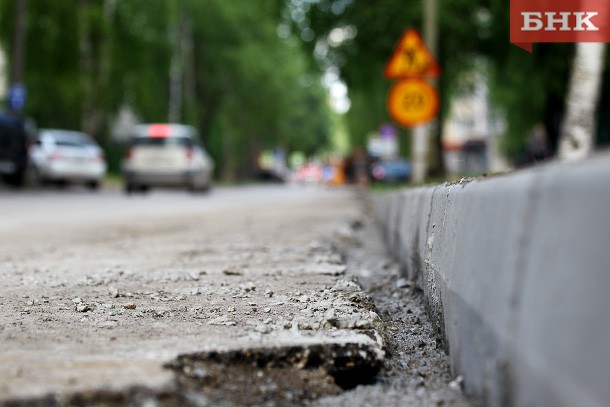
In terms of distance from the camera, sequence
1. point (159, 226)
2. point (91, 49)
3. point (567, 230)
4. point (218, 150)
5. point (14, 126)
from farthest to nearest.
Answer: point (218, 150), point (91, 49), point (14, 126), point (159, 226), point (567, 230)

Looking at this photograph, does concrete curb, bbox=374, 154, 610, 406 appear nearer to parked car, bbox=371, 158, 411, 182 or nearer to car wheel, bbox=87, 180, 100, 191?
car wheel, bbox=87, 180, 100, 191

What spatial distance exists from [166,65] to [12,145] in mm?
22040

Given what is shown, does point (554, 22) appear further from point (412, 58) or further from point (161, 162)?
point (161, 162)

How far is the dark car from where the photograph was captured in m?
23.7

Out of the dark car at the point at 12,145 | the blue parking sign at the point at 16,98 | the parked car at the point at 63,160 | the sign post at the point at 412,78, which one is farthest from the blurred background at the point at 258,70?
the dark car at the point at 12,145

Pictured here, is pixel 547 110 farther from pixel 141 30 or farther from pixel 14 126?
pixel 141 30

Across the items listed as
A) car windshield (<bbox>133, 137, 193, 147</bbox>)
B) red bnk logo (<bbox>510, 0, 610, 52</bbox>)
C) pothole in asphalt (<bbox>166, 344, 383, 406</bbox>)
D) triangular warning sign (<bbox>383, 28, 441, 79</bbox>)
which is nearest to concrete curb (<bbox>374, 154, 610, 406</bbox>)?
pothole in asphalt (<bbox>166, 344, 383, 406</bbox>)

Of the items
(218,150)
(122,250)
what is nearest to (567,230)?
(122,250)

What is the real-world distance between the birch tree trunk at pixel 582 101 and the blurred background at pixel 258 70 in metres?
1.43

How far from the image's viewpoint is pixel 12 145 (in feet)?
78.8

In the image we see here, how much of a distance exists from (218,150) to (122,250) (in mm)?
43176

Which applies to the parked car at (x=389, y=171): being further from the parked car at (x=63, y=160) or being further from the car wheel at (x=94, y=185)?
the parked car at (x=63, y=160)

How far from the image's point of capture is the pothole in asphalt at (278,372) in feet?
8.76

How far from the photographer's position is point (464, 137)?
9475 cm
